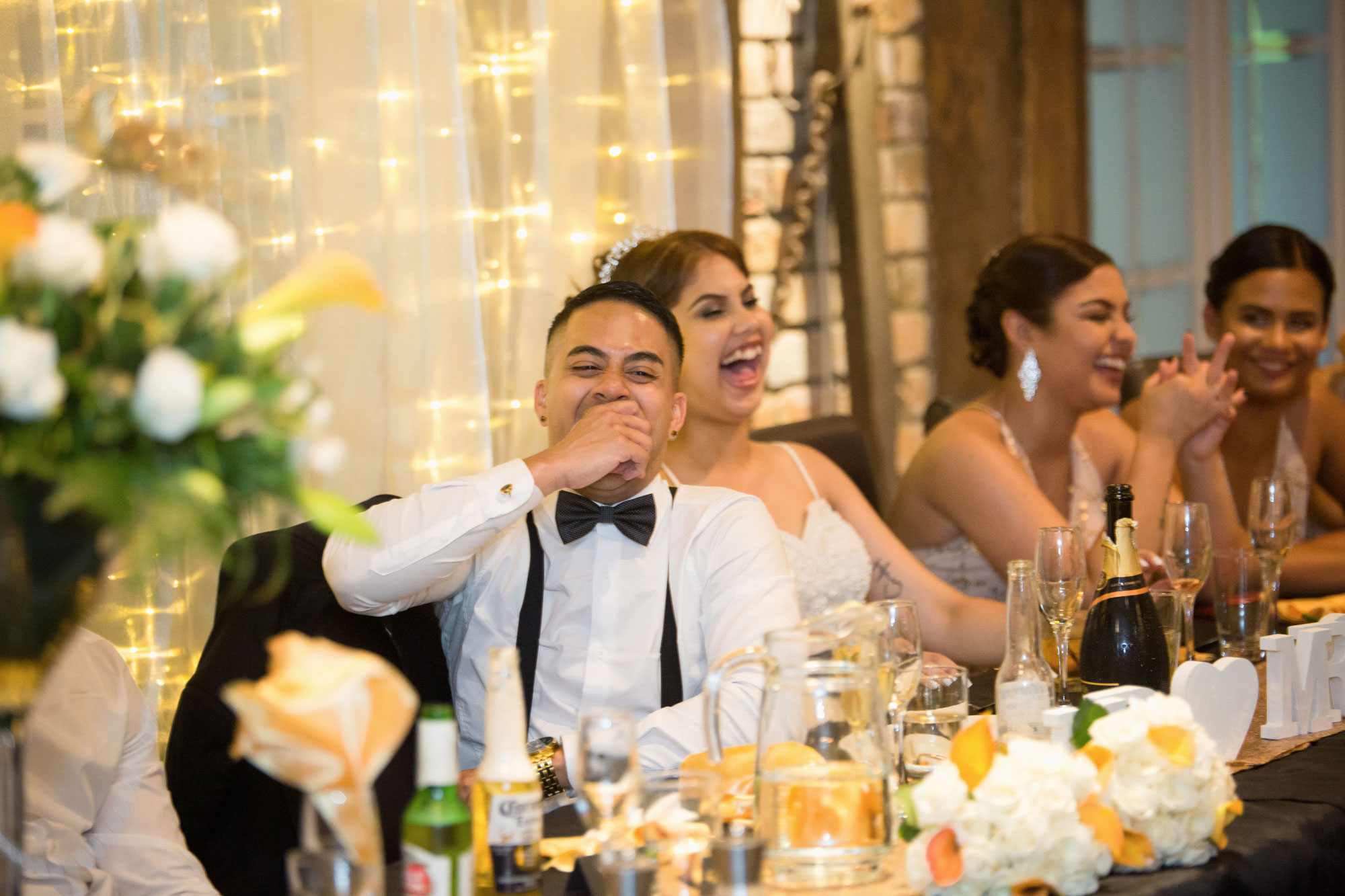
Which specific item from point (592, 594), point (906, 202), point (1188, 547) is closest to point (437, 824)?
point (592, 594)

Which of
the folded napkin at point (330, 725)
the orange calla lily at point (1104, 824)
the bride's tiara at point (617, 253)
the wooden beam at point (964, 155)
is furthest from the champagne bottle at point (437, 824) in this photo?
the wooden beam at point (964, 155)

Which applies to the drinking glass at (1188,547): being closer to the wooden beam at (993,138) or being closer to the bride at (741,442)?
the bride at (741,442)

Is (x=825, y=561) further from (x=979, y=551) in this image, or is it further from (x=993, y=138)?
(x=993, y=138)

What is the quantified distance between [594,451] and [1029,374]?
1553mm

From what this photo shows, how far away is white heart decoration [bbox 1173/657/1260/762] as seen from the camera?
1517 millimetres

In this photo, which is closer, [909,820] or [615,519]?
[909,820]

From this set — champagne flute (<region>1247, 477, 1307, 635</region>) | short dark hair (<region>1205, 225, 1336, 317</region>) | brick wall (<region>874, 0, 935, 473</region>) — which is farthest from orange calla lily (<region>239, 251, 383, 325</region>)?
brick wall (<region>874, 0, 935, 473</region>)

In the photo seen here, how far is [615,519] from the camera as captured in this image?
2.06 metres

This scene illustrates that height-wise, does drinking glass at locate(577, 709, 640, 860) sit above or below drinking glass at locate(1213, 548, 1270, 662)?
above

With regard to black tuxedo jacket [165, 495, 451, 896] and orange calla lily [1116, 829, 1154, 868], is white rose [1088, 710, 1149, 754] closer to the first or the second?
orange calla lily [1116, 829, 1154, 868]

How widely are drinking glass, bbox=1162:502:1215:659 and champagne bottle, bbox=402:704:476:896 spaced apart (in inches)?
56.0

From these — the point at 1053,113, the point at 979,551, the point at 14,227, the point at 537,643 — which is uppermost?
the point at 1053,113

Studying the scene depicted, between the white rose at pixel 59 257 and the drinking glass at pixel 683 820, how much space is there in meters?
0.60

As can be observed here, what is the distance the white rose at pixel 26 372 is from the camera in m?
0.83
